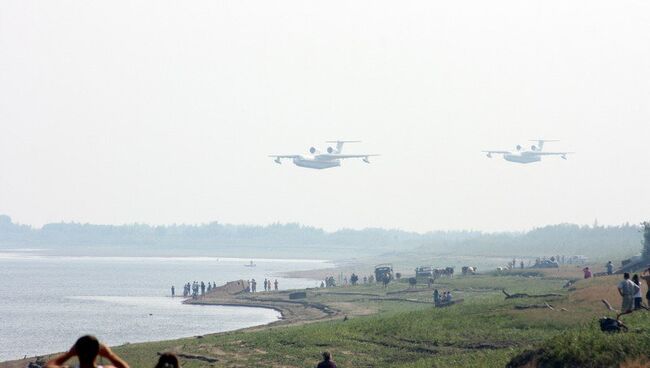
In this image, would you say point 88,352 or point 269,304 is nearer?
point 88,352

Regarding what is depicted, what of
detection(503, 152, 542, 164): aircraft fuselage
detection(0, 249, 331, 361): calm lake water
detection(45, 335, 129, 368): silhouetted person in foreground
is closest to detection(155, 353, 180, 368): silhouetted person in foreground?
detection(45, 335, 129, 368): silhouetted person in foreground

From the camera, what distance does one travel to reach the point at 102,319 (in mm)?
73750

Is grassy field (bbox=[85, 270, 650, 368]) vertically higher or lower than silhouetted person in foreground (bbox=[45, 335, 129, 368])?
lower

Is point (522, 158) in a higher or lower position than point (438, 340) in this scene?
higher

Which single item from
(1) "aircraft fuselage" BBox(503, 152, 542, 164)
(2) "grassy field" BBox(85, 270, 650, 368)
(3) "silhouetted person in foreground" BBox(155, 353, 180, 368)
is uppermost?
(1) "aircraft fuselage" BBox(503, 152, 542, 164)

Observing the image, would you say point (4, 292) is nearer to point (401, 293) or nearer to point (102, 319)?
point (102, 319)

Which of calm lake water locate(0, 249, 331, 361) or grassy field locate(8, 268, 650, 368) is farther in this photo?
calm lake water locate(0, 249, 331, 361)

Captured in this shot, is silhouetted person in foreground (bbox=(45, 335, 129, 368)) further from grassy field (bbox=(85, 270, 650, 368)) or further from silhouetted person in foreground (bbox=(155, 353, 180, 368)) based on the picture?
grassy field (bbox=(85, 270, 650, 368))

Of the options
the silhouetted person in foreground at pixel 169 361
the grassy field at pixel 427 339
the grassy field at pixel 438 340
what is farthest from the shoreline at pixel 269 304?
the silhouetted person in foreground at pixel 169 361

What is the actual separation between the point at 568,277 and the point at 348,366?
1767 inches

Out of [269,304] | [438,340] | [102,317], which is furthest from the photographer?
[269,304]

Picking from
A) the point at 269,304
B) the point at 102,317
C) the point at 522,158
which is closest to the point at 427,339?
the point at 269,304

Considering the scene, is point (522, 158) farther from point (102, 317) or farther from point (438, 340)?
point (438, 340)

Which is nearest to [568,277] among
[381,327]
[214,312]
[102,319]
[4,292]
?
[214,312]
